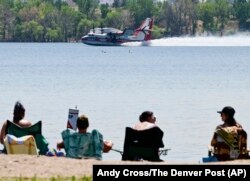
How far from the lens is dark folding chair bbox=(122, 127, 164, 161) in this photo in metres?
16.0

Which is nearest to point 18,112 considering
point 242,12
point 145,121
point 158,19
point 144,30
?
point 145,121

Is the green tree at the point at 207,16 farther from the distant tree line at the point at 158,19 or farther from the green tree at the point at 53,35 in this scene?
the green tree at the point at 53,35

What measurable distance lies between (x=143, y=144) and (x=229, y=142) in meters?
1.14

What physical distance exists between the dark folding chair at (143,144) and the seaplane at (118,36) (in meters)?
138

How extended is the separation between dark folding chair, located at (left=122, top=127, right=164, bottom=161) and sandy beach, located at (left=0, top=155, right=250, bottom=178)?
96cm

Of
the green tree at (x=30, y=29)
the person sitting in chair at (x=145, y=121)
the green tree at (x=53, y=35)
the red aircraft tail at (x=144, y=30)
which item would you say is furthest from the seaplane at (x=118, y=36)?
the person sitting in chair at (x=145, y=121)

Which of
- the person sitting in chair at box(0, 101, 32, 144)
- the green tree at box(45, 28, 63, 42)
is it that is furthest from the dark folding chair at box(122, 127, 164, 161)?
the green tree at box(45, 28, 63, 42)

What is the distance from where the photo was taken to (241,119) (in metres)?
31.2

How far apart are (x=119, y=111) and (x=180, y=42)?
146856mm

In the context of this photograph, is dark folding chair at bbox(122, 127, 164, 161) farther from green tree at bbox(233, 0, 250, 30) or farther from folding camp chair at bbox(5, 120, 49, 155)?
green tree at bbox(233, 0, 250, 30)

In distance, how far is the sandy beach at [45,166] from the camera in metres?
14.1

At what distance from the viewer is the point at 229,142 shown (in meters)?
16.1

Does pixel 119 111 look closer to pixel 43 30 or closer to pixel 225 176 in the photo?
pixel 225 176

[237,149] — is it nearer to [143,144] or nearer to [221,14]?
[143,144]
